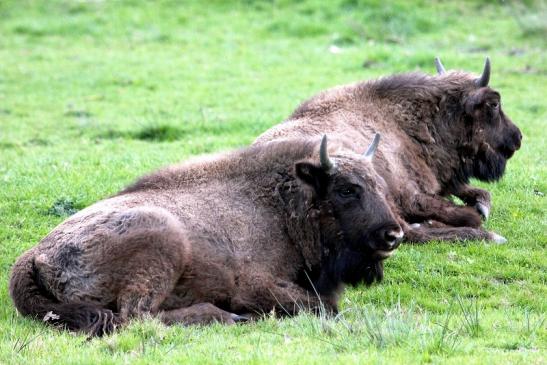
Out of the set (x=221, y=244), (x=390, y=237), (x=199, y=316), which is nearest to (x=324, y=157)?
(x=390, y=237)

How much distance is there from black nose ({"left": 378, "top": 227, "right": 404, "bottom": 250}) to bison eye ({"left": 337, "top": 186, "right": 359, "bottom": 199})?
1.44 feet

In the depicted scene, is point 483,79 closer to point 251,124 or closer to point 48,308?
point 251,124

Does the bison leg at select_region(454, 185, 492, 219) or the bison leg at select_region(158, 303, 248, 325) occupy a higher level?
the bison leg at select_region(158, 303, 248, 325)

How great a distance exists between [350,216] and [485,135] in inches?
148

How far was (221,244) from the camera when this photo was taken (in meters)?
8.66

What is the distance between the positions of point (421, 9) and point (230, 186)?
16.0m

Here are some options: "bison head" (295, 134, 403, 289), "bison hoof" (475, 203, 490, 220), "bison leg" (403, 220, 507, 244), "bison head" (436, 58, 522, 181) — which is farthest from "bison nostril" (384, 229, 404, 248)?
"bison head" (436, 58, 522, 181)

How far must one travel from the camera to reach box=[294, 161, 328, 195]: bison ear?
8727 mm

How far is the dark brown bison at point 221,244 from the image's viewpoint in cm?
800

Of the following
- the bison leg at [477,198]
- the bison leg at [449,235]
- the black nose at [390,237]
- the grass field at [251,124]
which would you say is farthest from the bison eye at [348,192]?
the bison leg at [477,198]

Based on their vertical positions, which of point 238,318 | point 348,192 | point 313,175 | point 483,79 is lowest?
point 238,318

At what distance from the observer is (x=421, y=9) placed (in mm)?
24031

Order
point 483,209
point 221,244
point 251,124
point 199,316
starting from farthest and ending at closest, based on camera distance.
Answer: point 251,124 → point 483,209 → point 221,244 → point 199,316

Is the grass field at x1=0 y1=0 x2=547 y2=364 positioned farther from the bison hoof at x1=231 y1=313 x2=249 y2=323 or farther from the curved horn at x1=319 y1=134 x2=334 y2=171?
the curved horn at x1=319 y1=134 x2=334 y2=171
